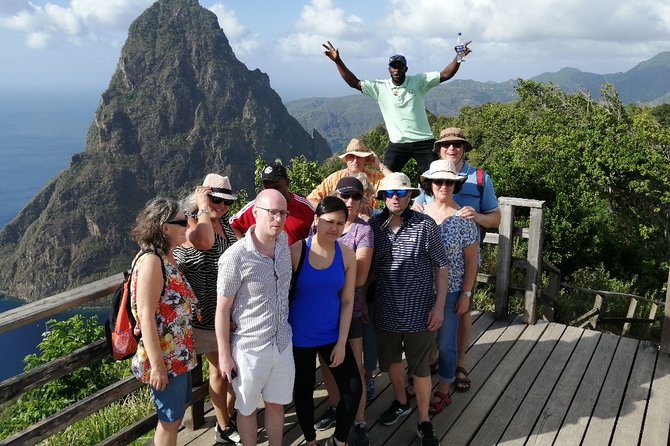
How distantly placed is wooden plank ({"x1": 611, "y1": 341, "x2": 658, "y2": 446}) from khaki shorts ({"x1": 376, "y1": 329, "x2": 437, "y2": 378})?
1.49 meters

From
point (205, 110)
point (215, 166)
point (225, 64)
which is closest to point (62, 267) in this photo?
point (215, 166)

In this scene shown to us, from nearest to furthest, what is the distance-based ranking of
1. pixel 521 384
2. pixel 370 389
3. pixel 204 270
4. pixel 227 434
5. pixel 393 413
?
pixel 204 270
pixel 227 434
pixel 393 413
pixel 370 389
pixel 521 384

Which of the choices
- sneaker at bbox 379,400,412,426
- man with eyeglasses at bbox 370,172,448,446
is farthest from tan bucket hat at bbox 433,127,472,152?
sneaker at bbox 379,400,412,426

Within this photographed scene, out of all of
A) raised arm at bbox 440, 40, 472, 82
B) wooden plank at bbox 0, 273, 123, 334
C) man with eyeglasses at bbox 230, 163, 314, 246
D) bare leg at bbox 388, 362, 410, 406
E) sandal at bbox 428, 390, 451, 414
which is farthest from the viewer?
raised arm at bbox 440, 40, 472, 82

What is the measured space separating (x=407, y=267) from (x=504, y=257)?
2.59 metres

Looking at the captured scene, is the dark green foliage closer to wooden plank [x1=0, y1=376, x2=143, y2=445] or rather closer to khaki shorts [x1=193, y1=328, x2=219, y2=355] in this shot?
wooden plank [x1=0, y1=376, x2=143, y2=445]

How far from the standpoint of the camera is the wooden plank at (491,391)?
3.90 m

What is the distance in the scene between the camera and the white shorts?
119 inches

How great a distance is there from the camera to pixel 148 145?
148875mm

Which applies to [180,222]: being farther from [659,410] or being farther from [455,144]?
[659,410]

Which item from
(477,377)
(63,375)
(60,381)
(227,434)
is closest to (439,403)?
(477,377)

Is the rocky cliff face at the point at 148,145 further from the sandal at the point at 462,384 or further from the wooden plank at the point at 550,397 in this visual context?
the sandal at the point at 462,384

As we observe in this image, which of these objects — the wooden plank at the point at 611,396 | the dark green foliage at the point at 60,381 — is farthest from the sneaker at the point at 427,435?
the dark green foliage at the point at 60,381

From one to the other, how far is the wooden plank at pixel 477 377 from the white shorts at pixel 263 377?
111cm
